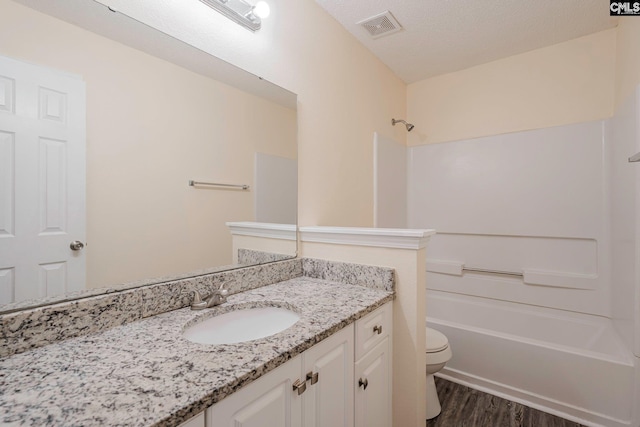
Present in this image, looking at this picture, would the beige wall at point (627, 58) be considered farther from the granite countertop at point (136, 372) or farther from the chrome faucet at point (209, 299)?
the chrome faucet at point (209, 299)

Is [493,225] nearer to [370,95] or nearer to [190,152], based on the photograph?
[370,95]

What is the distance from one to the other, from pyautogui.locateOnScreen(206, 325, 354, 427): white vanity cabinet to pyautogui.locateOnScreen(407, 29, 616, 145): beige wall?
7.73ft

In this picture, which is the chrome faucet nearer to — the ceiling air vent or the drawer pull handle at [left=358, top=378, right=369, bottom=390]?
the drawer pull handle at [left=358, top=378, right=369, bottom=390]

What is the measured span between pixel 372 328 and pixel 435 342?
35.2 inches

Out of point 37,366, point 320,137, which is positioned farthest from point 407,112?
point 37,366

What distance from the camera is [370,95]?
2297 millimetres

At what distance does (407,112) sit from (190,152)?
94.4 inches

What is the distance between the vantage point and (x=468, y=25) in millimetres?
1979

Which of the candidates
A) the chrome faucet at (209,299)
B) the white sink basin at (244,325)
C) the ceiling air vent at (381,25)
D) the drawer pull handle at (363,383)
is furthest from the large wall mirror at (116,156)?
the ceiling air vent at (381,25)

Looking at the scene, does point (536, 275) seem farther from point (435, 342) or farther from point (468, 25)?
point (468, 25)

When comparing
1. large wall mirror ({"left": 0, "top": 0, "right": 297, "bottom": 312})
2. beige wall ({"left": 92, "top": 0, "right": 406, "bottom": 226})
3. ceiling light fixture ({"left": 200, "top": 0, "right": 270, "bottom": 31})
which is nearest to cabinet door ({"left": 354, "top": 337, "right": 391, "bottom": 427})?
large wall mirror ({"left": 0, "top": 0, "right": 297, "bottom": 312})

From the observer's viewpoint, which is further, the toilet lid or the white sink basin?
the toilet lid

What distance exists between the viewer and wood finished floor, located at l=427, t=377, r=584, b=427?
166 cm

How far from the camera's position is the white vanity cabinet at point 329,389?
0.66 metres
